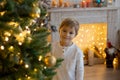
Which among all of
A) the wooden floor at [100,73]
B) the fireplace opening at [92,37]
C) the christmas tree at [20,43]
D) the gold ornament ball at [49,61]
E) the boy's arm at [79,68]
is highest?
the christmas tree at [20,43]

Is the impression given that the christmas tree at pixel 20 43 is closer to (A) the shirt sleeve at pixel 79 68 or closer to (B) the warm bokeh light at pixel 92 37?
(A) the shirt sleeve at pixel 79 68

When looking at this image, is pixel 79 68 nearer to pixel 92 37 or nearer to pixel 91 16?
pixel 91 16

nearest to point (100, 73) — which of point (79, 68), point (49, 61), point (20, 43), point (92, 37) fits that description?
point (92, 37)

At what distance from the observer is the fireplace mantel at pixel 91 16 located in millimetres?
4766

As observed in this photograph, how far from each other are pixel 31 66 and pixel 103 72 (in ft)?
11.0

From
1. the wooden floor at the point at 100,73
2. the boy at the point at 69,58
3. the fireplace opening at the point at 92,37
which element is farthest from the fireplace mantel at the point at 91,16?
the boy at the point at 69,58

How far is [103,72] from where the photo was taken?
4.54 m

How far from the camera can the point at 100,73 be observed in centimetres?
448

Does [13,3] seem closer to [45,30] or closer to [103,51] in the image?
[45,30]

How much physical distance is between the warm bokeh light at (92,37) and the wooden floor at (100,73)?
450 mm

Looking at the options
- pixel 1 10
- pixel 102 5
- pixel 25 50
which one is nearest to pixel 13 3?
pixel 1 10

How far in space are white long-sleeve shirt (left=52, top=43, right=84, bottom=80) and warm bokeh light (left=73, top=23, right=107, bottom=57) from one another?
311cm

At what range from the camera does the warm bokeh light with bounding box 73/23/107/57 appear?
5.22 m

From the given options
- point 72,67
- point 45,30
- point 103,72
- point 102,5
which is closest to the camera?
point 45,30
